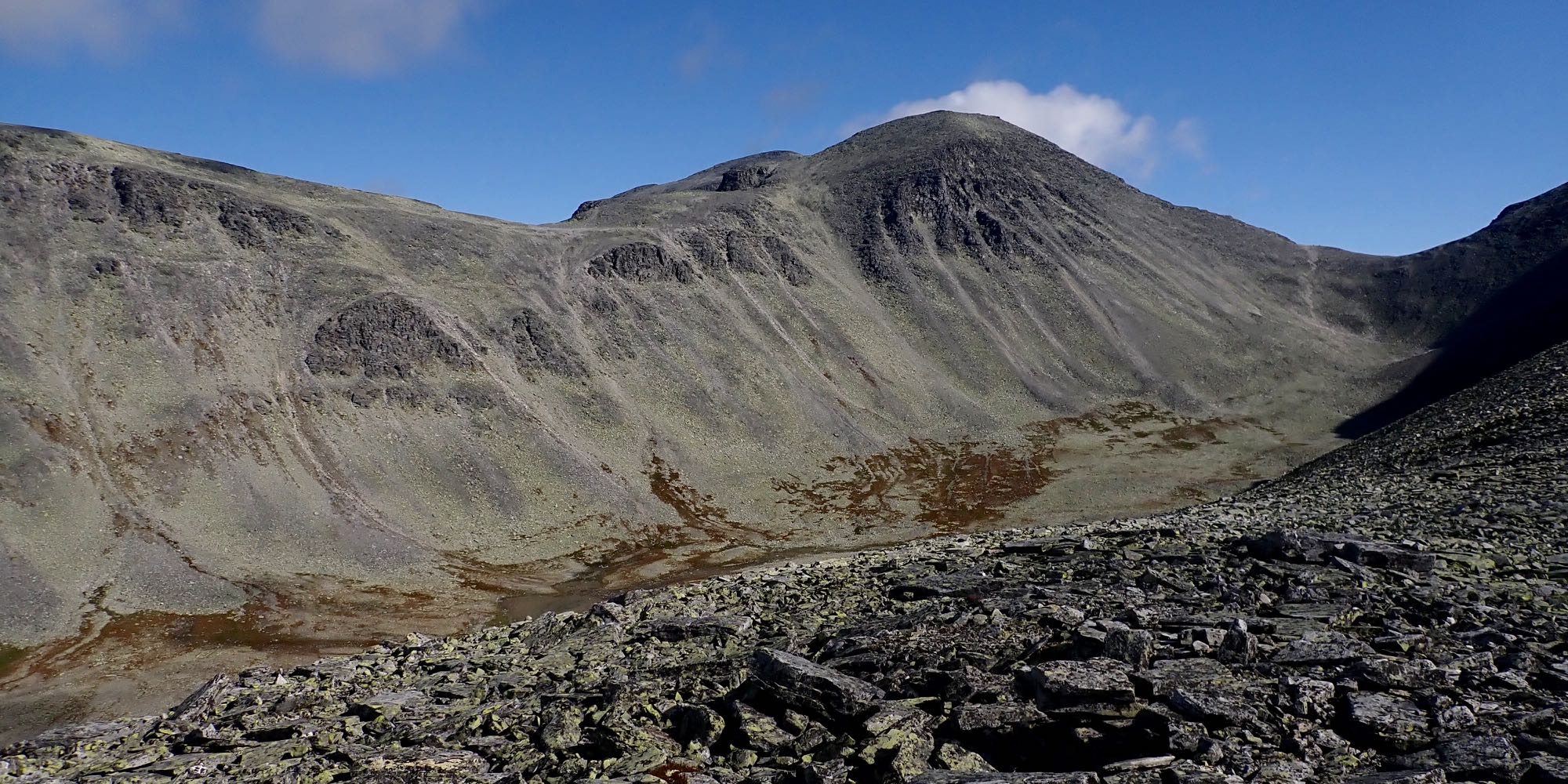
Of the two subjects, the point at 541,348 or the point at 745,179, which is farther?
the point at 745,179

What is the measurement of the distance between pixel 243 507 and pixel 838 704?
190 feet

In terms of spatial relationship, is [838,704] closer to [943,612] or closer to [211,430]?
[943,612]

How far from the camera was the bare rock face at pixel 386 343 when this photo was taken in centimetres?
7312

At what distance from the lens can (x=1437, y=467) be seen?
111 feet

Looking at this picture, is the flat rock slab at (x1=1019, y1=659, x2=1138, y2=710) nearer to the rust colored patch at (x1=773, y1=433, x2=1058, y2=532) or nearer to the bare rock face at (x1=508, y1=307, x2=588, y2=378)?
the rust colored patch at (x1=773, y1=433, x2=1058, y2=532)

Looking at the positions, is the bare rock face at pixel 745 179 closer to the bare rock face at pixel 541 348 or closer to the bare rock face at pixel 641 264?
the bare rock face at pixel 641 264

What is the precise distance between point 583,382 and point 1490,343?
374ft

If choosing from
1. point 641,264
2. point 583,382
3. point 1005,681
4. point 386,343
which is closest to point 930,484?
point 583,382

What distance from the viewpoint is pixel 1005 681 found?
13422 mm

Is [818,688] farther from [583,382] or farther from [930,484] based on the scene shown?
[583,382]

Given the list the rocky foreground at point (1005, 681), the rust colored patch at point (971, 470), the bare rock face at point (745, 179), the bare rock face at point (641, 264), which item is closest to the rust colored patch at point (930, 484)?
the rust colored patch at point (971, 470)

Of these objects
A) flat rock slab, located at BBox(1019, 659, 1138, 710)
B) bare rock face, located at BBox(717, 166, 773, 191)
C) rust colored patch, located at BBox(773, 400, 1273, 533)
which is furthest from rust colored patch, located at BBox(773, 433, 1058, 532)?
bare rock face, located at BBox(717, 166, 773, 191)

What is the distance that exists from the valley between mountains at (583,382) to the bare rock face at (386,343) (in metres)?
0.33

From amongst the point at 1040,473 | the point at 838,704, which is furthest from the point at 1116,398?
the point at 838,704
